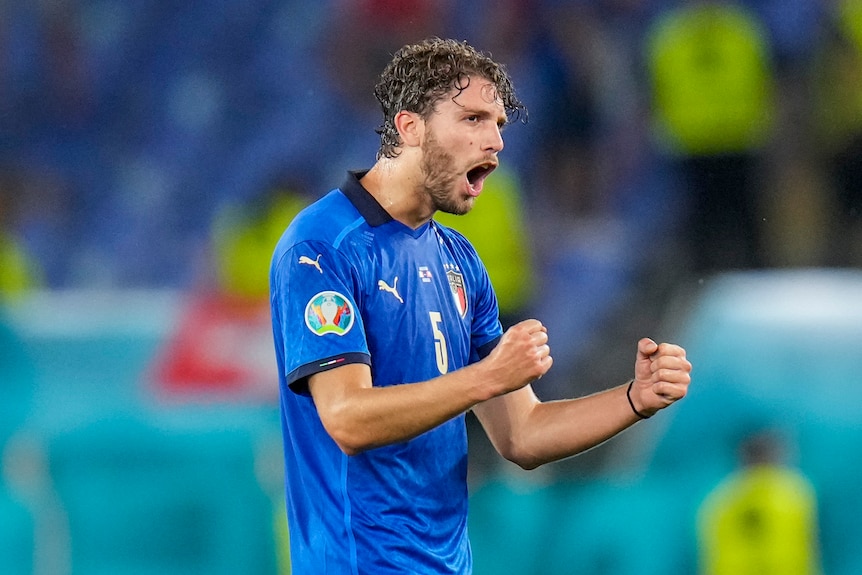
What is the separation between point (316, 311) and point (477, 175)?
0.52 metres

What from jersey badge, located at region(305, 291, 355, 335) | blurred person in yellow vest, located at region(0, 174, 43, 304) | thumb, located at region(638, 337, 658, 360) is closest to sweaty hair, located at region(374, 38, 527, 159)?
jersey badge, located at region(305, 291, 355, 335)

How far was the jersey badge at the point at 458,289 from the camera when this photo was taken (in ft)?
9.44

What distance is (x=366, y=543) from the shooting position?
2625 mm

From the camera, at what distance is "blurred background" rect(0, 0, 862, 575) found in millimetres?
6039

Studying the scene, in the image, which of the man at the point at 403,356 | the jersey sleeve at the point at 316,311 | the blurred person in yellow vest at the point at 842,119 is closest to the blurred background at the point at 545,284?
the blurred person in yellow vest at the point at 842,119

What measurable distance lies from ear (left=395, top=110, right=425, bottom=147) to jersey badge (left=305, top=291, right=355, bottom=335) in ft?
1.45

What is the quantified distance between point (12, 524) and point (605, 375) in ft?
9.77

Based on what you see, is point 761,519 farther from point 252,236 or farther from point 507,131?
point 252,236

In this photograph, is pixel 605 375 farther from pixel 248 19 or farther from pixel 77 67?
pixel 77 67

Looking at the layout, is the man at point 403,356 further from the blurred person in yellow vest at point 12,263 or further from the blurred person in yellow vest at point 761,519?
the blurred person in yellow vest at point 12,263

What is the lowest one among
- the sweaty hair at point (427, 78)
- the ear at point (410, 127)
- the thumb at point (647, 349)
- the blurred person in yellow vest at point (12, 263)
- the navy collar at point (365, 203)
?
the thumb at point (647, 349)

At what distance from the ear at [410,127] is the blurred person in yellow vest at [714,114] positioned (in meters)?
3.57

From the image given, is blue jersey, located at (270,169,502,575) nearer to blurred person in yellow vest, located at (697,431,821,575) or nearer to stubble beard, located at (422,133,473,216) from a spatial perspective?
stubble beard, located at (422,133,473,216)

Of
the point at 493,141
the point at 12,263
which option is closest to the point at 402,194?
the point at 493,141
